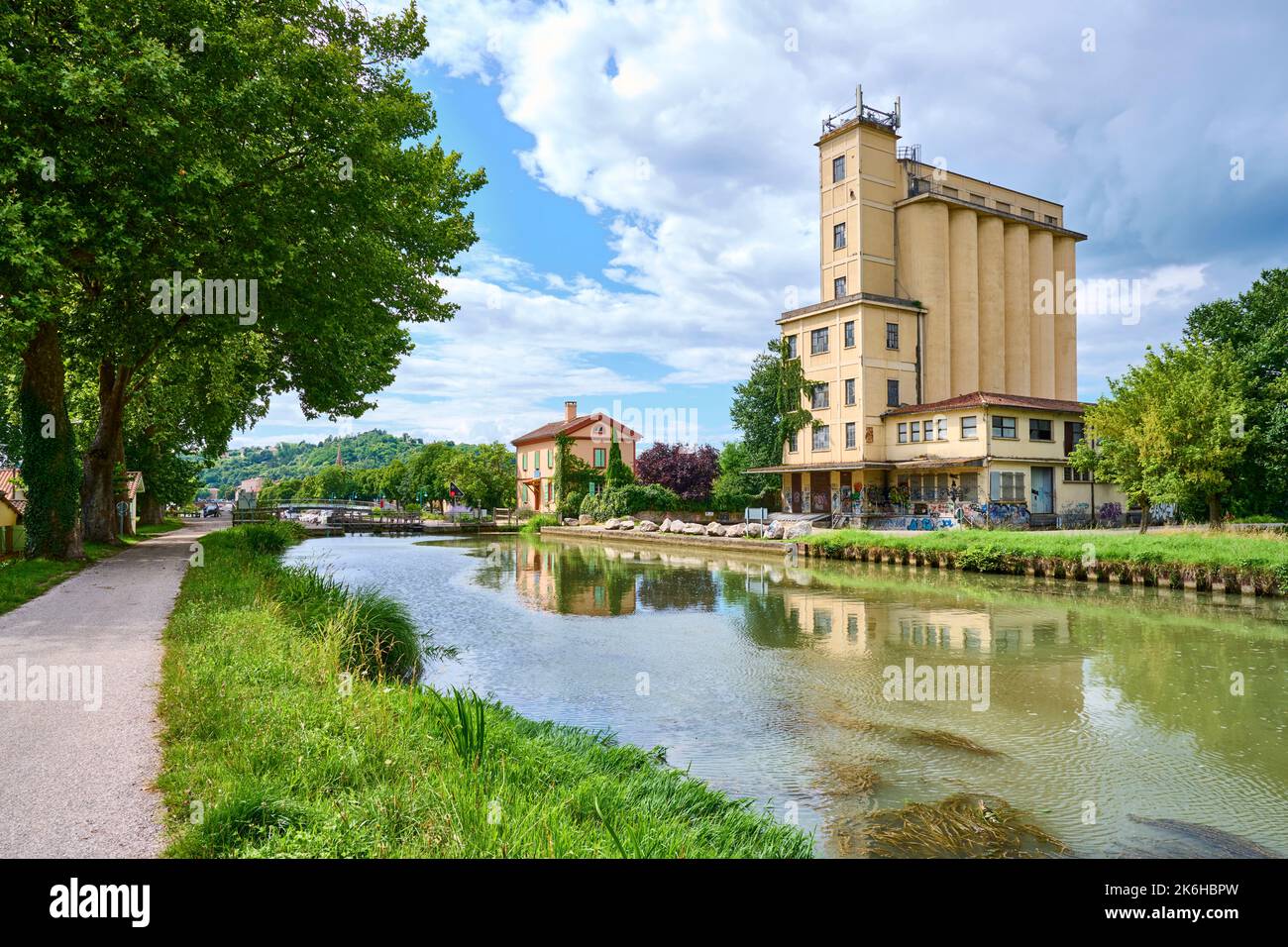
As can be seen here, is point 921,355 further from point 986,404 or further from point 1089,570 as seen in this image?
point 1089,570

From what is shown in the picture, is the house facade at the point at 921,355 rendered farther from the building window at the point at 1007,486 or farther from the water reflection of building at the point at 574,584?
the water reflection of building at the point at 574,584

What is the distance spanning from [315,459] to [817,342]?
5867 inches

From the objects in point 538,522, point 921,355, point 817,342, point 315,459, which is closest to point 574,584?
point 817,342

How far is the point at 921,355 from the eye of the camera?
42.3 meters

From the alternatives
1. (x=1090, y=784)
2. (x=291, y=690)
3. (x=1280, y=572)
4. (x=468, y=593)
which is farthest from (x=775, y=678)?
(x=1280, y=572)

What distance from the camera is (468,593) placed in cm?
2119

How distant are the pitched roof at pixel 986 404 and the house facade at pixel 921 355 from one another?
0.11 metres

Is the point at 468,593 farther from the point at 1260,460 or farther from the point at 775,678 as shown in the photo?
the point at 1260,460

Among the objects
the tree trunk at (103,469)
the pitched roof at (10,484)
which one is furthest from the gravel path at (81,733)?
the pitched roof at (10,484)

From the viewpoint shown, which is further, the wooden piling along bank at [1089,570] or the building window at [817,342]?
the building window at [817,342]

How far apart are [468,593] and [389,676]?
10.9m

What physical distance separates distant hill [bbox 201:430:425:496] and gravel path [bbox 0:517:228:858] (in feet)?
456

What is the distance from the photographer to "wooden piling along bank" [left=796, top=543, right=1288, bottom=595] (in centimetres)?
1898

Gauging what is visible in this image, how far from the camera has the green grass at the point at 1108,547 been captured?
19281 millimetres
